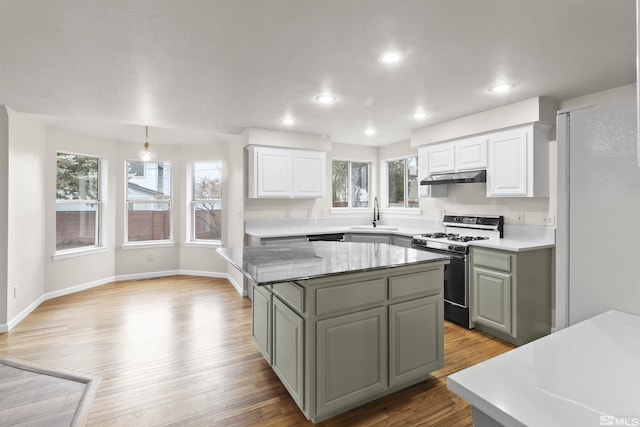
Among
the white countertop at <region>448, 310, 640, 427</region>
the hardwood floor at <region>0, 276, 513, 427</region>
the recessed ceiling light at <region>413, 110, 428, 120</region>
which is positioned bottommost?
the hardwood floor at <region>0, 276, 513, 427</region>

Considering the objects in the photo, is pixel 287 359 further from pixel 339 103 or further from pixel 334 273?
pixel 339 103

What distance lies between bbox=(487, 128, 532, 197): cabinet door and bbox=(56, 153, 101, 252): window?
5.72 meters

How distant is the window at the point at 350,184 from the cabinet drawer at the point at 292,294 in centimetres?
349

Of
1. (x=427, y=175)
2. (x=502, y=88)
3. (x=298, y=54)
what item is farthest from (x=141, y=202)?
(x=502, y=88)

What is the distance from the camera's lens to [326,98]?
314 centimetres

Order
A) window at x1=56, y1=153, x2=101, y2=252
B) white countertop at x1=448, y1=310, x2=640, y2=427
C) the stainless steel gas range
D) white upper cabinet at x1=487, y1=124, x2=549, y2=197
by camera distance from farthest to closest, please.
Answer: window at x1=56, y1=153, x2=101, y2=252, the stainless steel gas range, white upper cabinet at x1=487, y1=124, x2=549, y2=197, white countertop at x1=448, y1=310, x2=640, y2=427

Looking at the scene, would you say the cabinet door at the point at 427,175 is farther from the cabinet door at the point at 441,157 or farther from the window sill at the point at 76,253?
the window sill at the point at 76,253

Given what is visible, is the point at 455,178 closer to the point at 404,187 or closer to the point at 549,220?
the point at 549,220

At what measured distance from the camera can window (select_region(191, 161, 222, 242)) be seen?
5.79 m

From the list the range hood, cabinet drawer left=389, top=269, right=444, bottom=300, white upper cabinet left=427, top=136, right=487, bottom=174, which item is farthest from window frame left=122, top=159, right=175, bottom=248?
cabinet drawer left=389, top=269, right=444, bottom=300

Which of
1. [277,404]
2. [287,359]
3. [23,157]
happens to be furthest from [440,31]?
[23,157]

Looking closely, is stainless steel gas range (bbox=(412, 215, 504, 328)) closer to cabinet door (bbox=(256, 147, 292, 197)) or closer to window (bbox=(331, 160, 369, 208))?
cabinet door (bbox=(256, 147, 292, 197))

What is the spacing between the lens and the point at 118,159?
5.38 m

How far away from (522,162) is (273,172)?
9.62 ft
